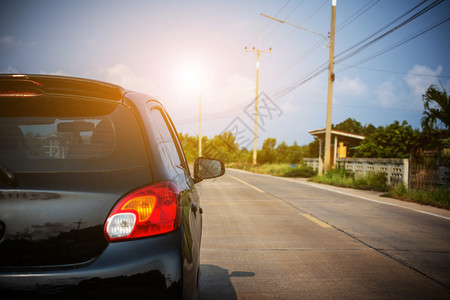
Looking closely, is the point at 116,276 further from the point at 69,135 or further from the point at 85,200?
the point at 69,135

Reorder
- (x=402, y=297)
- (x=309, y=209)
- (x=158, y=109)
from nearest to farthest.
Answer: (x=158, y=109)
(x=402, y=297)
(x=309, y=209)

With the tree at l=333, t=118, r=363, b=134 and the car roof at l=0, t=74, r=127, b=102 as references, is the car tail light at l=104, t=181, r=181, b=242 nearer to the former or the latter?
the car roof at l=0, t=74, r=127, b=102

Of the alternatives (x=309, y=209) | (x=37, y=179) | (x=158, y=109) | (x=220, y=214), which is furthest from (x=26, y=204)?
(x=309, y=209)

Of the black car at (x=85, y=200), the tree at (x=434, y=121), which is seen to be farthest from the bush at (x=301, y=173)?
the black car at (x=85, y=200)

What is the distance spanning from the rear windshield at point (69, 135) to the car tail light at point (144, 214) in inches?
6.3

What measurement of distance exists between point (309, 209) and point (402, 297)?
541cm

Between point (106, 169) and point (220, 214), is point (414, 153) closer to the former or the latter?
point (220, 214)

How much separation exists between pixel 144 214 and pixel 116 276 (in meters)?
0.28

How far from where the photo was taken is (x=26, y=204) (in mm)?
1439

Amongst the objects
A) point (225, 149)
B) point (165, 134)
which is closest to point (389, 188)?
point (165, 134)

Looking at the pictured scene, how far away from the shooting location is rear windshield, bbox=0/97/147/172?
1.64 metres

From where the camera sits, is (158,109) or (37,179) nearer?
(37,179)

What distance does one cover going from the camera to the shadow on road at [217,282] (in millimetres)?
3271

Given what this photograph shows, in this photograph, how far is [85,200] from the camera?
1.50 m
